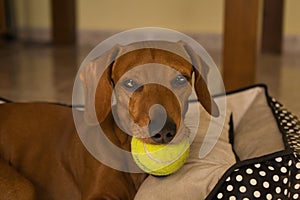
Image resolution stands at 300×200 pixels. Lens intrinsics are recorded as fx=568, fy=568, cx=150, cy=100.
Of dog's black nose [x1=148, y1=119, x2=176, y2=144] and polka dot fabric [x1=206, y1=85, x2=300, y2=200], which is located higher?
dog's black nose [x1=148, y1=119, x2=176, y2=144]

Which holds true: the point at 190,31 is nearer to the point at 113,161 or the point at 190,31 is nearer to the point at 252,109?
the point at 252,109

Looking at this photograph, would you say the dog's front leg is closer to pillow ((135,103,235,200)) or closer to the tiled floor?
pillow ((135,103,235,200))

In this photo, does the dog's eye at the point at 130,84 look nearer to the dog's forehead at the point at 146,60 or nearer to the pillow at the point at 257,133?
the dog's forehead at the point at 146,60

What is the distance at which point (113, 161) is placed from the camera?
136 centimetres

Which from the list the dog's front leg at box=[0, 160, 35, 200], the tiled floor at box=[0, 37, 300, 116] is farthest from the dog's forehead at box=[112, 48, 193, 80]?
the tiled floor at box=[0, 37, 300, 116]

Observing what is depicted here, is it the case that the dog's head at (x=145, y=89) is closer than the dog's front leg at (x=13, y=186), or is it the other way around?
the dog's head at (x=145, y=89)

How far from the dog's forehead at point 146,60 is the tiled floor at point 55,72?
1.34 meters

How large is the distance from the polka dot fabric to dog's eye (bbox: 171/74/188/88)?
0.22 meters

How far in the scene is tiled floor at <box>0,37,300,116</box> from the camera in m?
2.89

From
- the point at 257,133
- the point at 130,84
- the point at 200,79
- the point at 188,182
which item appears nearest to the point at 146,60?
the point at 130,84

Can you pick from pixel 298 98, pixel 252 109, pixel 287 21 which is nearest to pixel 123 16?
pixel 287 21

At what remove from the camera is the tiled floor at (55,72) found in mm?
2889

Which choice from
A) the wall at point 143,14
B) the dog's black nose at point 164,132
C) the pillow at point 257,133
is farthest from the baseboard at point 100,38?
the dog's black nose at point 164,132

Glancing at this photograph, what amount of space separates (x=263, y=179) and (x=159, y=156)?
0.24 meters
